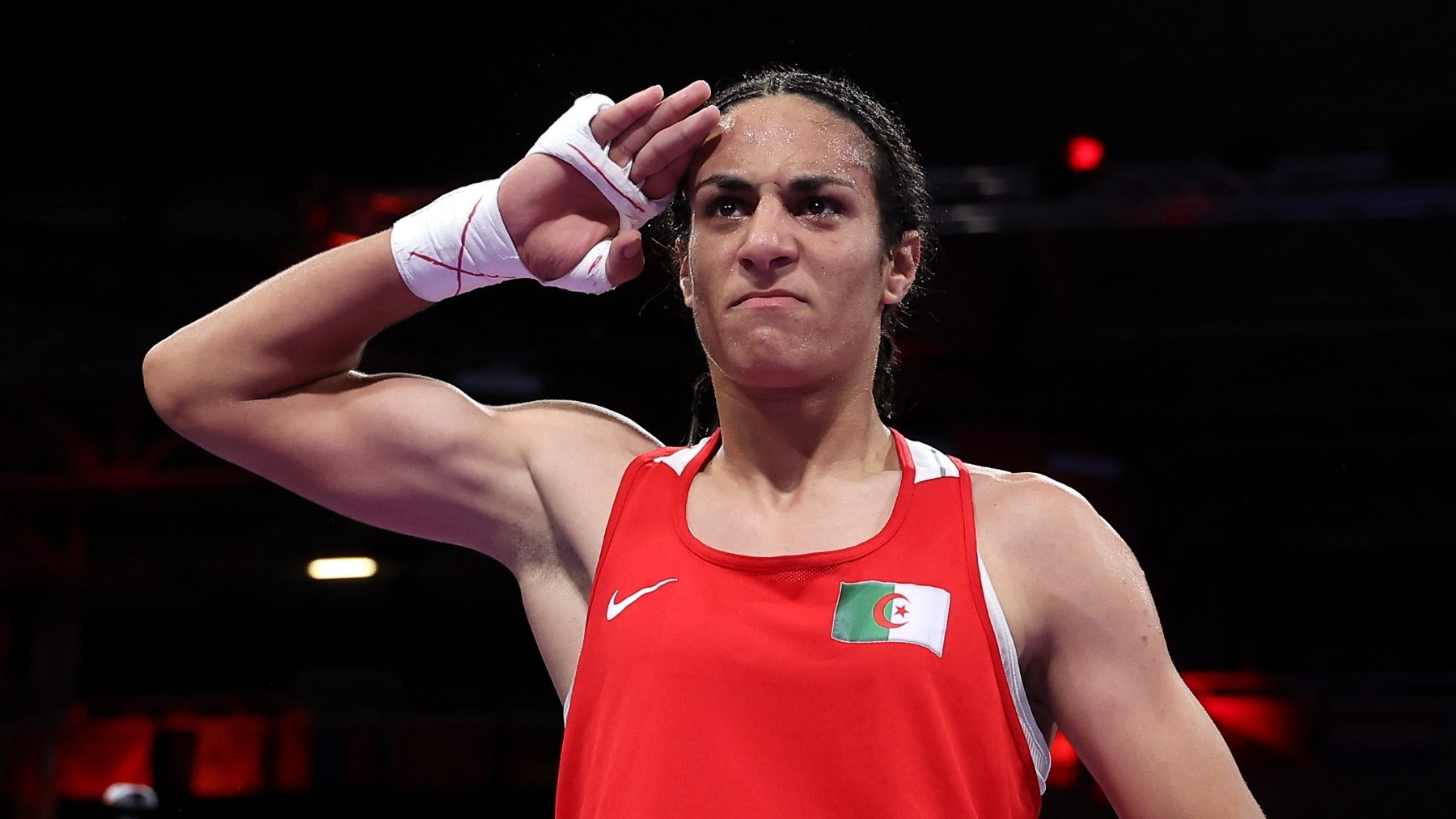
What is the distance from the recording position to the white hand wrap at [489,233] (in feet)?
5.73

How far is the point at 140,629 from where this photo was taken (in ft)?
20.1

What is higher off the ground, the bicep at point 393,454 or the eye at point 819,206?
the eye at point 819,206

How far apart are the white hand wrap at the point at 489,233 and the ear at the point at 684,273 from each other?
157 mm

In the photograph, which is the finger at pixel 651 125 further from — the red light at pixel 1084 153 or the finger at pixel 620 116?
the red light at pixel 1084 153

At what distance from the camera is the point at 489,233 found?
176 cm

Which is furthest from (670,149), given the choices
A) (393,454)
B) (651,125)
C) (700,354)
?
(700,354)

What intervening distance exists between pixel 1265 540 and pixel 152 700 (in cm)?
476

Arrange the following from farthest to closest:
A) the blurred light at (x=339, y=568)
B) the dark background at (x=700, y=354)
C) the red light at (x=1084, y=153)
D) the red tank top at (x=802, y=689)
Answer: the blurred light at (x=339, y=568), the red light at (x=1084, y=153), the dark background at (x=700, y=354), the red tank top at (x=802, y=689)

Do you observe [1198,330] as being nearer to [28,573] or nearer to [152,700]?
[152,700]

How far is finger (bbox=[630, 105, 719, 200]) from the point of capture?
1.74 m

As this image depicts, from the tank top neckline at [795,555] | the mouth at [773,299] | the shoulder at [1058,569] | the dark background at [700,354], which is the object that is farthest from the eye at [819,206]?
the dark background at [700,354]

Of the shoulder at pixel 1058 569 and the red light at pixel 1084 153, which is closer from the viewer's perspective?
the shoulder at pixel 1058 569

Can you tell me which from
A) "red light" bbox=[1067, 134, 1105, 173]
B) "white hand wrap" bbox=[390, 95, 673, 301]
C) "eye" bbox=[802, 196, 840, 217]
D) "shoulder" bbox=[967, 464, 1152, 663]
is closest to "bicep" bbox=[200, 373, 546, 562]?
"white hand wrap" bbox=[390, 95, 673, 301]

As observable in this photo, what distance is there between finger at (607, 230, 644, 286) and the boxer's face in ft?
Result: 0.29
